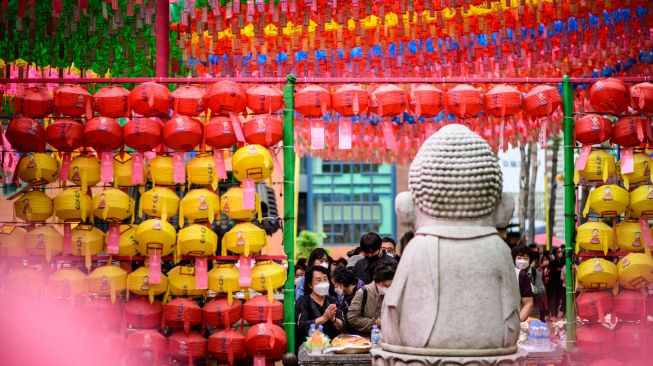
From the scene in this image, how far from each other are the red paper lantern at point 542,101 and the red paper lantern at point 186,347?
3.81 m

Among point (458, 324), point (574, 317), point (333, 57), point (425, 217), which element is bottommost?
point (574, 317)

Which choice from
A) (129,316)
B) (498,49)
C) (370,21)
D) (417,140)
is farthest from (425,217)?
(417,140)

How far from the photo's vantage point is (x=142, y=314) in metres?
8.28

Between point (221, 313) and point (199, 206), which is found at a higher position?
point (199, 206)

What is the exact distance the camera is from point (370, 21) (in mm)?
11922

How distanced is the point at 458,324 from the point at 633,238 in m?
3.98

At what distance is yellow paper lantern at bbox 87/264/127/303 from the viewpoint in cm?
827

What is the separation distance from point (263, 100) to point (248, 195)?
952 mm

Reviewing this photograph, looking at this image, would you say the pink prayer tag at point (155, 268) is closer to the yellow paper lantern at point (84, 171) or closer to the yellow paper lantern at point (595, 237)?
the yellow paper lantern at point (84, 171)

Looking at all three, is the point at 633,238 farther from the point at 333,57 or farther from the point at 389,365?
the point at 333,57

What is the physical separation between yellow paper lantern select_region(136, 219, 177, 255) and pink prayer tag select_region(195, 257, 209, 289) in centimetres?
30

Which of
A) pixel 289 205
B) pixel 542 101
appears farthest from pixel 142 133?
pixel 542 101

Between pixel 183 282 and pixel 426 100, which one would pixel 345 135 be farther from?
pixel 183 282

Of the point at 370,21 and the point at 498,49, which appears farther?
the point at 498,49
